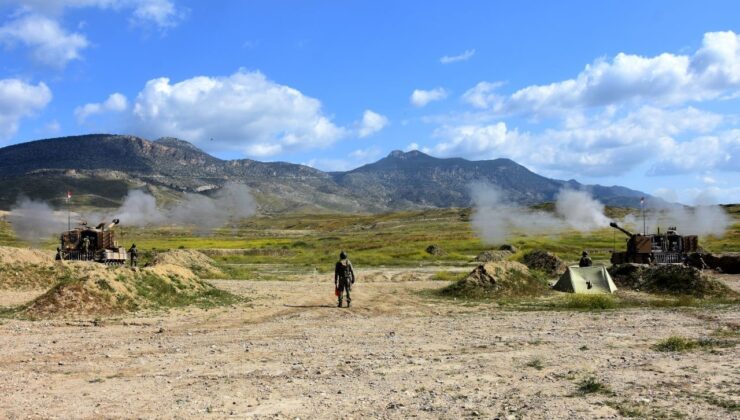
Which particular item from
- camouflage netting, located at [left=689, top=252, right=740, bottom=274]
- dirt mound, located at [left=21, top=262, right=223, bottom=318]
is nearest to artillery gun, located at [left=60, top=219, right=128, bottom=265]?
dirt mound, located at [left=21, top=262, right=223, bottom=318]

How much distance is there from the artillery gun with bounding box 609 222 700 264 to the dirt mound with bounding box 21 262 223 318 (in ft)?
97.0

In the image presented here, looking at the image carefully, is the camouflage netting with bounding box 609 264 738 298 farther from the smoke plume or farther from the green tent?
the smoke plume

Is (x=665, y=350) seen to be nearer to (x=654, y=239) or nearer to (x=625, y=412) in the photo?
(x=625, y=412)

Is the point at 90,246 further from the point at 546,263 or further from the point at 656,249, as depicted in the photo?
the point at 656,249

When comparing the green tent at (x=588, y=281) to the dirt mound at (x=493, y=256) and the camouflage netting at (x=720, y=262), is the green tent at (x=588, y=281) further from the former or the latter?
the dirt mound at (x=493, y=256)

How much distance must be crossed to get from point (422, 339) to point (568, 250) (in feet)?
203

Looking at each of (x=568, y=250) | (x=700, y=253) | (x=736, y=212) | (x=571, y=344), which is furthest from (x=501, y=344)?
(x=736, y=212)

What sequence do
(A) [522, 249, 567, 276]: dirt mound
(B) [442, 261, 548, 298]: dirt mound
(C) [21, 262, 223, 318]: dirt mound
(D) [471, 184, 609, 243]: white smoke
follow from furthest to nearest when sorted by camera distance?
(D) [471, 184, 609, 243]: white smoke
(A) [522, 249, 567, 276]: dirt mound
(B) [442, 261, 548, 298]: dirt mound
(C) [21, 262, 223, 318]: dirt mound

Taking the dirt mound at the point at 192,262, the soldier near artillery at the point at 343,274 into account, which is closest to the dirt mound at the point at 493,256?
the dirt mound at the point at 192,262

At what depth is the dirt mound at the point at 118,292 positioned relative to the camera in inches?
913

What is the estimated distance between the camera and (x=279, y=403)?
428 inches

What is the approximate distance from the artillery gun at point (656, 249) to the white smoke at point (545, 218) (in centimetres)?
1337

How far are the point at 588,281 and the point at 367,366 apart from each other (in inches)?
836

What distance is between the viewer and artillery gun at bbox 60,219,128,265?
1857 inches
